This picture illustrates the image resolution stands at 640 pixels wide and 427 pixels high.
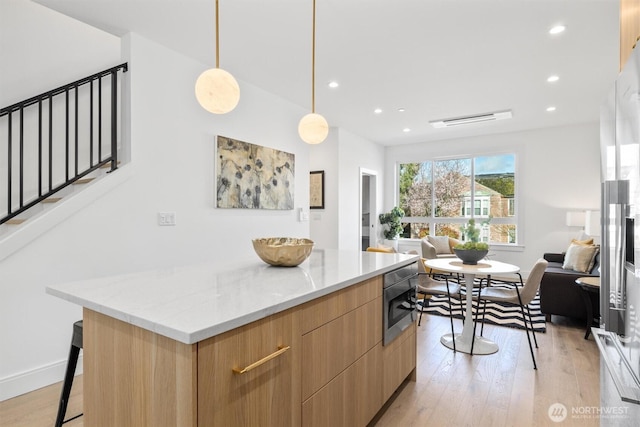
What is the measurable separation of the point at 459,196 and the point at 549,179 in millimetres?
1548

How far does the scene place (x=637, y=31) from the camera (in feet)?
3.63

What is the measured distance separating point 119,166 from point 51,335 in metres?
1.33

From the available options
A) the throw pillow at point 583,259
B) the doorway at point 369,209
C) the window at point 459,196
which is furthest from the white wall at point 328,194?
the throw pillow at point 583,259

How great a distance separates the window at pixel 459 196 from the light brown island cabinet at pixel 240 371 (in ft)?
18.9

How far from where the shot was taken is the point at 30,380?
2.26 metres

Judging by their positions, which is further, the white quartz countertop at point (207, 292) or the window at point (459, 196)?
the window at point (459, 196)

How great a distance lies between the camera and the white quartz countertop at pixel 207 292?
3.12 feet

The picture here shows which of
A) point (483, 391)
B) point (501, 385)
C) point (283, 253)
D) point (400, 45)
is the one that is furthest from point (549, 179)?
point (283, 253)

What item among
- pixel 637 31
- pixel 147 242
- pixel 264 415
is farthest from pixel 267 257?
pixel 637 31

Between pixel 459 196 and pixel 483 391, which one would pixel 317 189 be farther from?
pixel 483 391

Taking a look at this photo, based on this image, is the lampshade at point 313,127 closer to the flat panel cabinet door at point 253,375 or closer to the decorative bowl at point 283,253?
the decorative bowl at point 283,253

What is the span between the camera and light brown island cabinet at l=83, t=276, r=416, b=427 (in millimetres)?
928


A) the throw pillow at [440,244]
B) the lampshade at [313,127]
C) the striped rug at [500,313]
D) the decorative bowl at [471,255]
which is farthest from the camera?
the throw pillow at [440,244]

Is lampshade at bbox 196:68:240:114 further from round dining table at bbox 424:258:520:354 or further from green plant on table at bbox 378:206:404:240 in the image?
green plant on table at bbox 378:206:404:240
